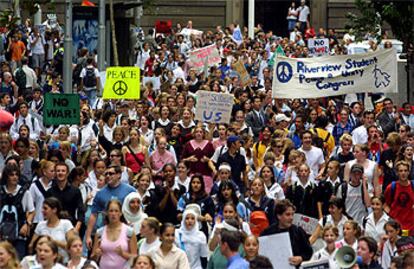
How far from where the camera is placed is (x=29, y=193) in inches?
698

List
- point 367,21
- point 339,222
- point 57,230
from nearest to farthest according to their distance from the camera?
point 57,230
point 339,222
point 367,21

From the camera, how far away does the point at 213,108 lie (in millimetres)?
24688

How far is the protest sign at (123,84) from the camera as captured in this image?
27.1 m

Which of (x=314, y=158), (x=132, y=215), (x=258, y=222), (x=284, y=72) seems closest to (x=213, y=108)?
(x=314, y=158)

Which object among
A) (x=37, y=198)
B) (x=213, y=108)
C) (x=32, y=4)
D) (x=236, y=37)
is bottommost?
(x=37, y=198)

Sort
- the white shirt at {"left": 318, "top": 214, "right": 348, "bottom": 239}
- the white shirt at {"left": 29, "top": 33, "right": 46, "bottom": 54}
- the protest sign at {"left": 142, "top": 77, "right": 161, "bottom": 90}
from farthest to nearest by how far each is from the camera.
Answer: the white shirt at {"left": 29, "top": 33, "right": 46, "bottom": 54} < the protest sign at {"left": 142, "top": 77, "right": 161, "bottom": 90} < the white shirt at {"left": 318, "top": 214, "right": 348, "bottom": 239}

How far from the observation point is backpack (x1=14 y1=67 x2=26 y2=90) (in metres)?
31.9

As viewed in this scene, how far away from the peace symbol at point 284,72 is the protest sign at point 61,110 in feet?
19.4

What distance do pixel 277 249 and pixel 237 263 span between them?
1.25 meters

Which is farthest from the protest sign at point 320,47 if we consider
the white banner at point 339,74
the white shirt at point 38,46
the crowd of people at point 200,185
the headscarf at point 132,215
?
the headscarf at point 132,215

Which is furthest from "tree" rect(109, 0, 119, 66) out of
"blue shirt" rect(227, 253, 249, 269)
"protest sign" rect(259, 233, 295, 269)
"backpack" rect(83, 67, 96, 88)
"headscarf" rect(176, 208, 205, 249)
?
"blue shirt" rect(227, 253, 249, 269)

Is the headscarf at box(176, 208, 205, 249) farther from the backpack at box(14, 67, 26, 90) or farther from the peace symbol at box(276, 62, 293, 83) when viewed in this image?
the backpack at box(14, 67, 26, 90)

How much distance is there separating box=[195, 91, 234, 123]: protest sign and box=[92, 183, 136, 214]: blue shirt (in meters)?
6.56

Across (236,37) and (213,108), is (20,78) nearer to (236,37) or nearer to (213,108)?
(213,108)
